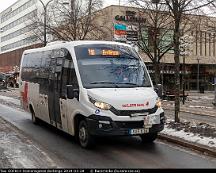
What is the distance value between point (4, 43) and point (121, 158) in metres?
110

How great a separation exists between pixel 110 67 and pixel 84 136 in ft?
6.01

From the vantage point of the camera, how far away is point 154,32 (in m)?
27.8

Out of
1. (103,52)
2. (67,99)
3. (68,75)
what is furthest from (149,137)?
(68,75)

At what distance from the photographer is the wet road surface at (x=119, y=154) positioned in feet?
27.4

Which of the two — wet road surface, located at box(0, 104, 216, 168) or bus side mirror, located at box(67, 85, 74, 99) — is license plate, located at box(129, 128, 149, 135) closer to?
wet road surface, located at box(0, 104, 216, 168)

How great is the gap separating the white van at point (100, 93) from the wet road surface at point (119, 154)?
0.35 m

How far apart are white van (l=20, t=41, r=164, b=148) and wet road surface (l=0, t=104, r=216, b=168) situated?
351 millimetres

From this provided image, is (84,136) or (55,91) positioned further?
(55,91)

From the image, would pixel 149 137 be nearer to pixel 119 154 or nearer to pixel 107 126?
pixel 119 154

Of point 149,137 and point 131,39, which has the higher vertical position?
point 131,39

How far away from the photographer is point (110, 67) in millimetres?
10609

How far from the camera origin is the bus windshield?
10.3m

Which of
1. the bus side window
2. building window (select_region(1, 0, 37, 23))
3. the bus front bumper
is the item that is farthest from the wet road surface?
building window (select_region(1, 0, 37, 23))

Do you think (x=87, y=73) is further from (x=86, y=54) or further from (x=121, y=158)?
(x=121, y=158)
